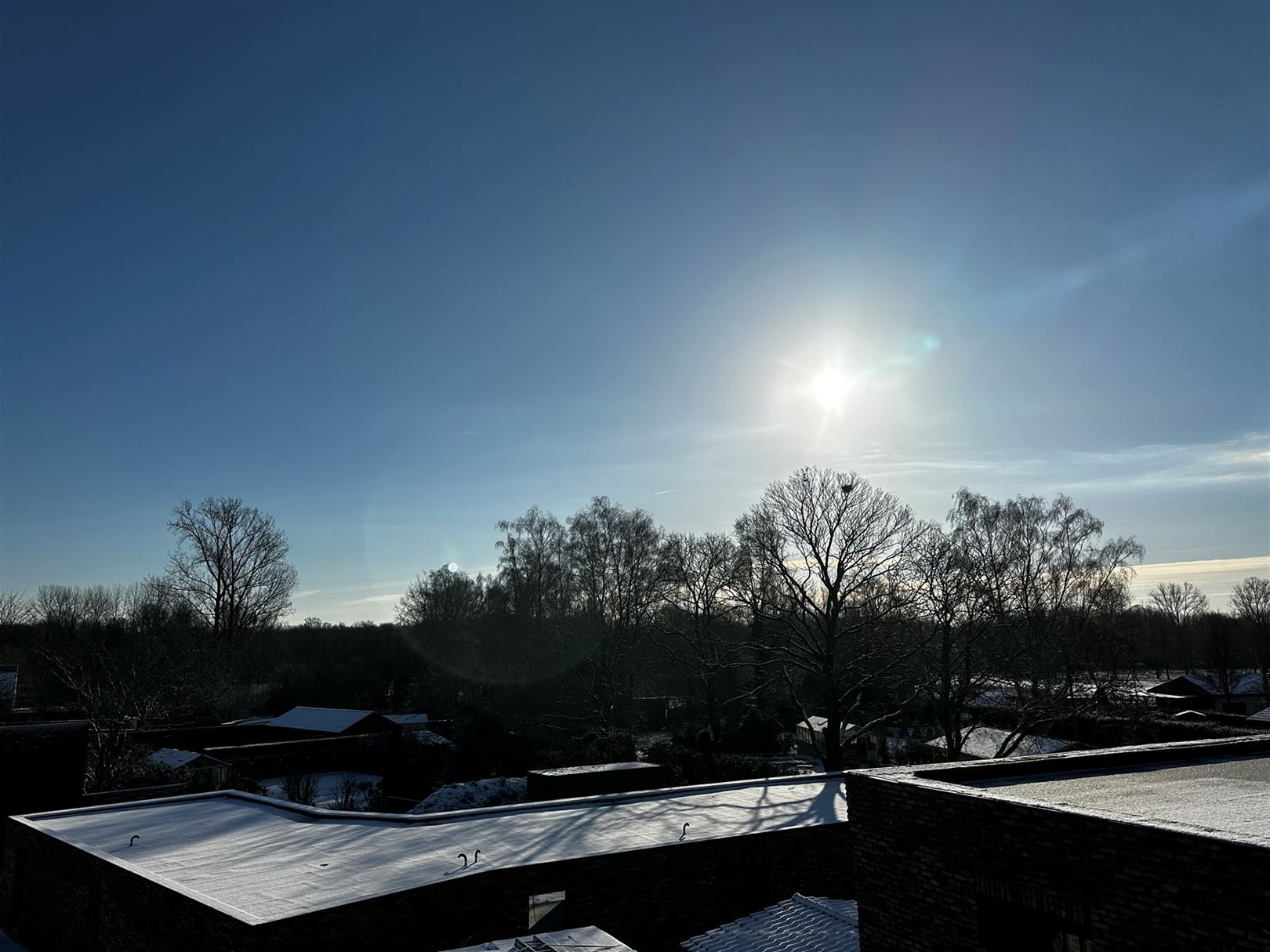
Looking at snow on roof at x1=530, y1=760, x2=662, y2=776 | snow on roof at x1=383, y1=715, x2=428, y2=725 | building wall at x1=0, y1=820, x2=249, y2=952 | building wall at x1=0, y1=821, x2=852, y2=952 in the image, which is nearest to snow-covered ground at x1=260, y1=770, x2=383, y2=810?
snow on roof at x1=383, y1=715, x2=428, y2=725

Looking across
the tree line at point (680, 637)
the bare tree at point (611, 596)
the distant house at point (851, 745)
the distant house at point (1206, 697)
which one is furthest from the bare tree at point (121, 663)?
the distant house at point (1206, 697)

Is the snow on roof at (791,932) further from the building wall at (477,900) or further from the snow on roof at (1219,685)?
the snow on roof at (1219,685)

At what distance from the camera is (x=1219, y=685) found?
2205 inches

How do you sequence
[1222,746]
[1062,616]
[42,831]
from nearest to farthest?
[1222,746] → [42,831] → [1062,616]

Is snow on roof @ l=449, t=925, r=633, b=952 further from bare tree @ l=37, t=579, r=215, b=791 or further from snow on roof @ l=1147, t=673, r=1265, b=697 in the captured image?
snow on roof @ l=1147, t=673, r=1265, b=697

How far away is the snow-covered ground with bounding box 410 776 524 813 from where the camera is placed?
71.2 feet

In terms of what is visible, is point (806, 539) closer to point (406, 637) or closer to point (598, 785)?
point (598, 785)

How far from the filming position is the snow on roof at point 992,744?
2891 centimetres

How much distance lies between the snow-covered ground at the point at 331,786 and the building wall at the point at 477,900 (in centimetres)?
1009

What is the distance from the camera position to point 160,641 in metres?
34.2

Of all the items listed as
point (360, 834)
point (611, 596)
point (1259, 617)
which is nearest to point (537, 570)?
point (611, 596)

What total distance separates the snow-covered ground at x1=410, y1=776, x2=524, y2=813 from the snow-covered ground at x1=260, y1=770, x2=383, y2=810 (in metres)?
3.73

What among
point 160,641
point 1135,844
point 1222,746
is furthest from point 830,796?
point 160,641

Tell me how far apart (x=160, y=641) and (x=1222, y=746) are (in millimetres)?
39053
